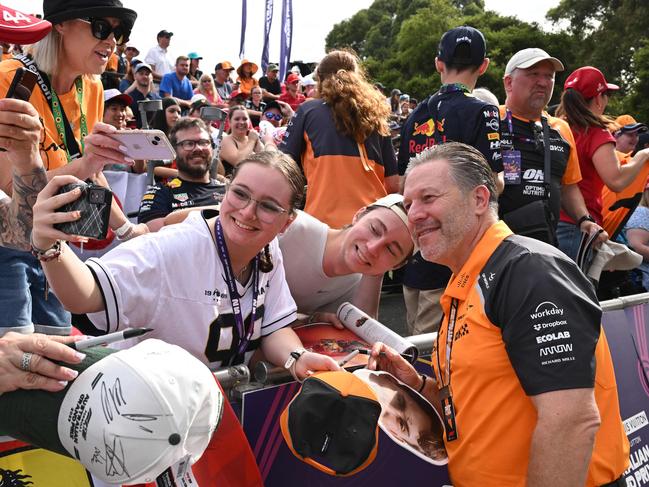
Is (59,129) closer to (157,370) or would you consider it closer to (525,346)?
(157,370)

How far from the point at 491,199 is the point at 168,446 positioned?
4.99 feet

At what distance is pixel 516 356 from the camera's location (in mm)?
2020

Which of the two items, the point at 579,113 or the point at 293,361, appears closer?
the point at 293,361

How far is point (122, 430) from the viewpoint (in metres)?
1.43

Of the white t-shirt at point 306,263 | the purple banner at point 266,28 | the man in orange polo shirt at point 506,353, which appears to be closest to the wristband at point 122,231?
the white t-shirt at point 306,263

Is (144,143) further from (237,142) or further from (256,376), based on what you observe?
(237,142)

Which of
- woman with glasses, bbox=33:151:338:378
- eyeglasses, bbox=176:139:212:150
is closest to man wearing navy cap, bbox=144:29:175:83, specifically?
eyeglasses, bbox=176:139:212:150

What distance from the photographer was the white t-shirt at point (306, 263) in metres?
3.44

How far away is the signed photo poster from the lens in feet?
6.84

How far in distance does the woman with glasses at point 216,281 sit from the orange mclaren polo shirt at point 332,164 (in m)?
1.51

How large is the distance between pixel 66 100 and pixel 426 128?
2.19 metres

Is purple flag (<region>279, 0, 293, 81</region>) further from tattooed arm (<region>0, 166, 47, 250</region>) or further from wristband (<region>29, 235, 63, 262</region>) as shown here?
wristband (<region>29, 235, 63, 262</region>)

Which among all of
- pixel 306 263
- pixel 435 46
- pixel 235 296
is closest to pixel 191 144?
pixel 306 263
